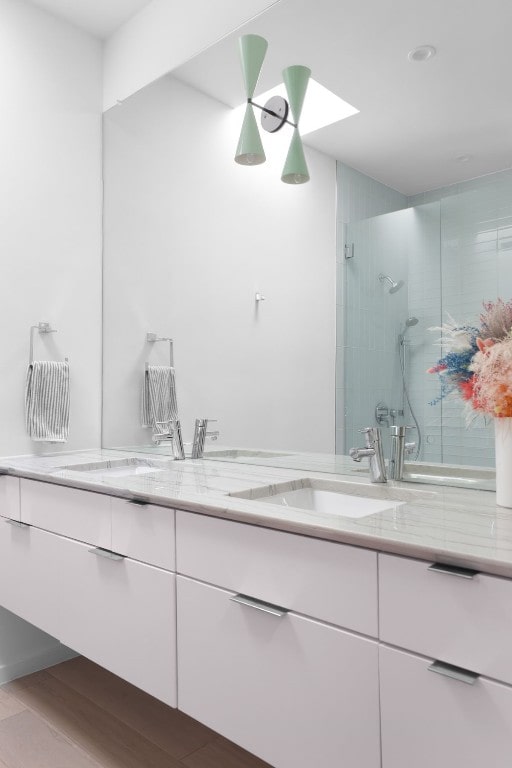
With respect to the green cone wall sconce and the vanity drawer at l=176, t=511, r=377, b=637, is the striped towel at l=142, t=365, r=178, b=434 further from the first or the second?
the vanity drawer at l=176, t=511, r=377, b=637

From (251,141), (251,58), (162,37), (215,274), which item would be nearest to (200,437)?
(215,274)

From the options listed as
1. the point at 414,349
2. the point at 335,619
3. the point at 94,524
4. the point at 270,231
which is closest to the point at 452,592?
the point at 335,619

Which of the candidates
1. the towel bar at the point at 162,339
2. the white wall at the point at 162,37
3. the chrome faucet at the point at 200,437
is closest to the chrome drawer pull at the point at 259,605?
the chrome faucet at the point at 200,437

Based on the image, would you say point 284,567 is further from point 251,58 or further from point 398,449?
point 251,58

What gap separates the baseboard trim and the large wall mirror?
2.87ft

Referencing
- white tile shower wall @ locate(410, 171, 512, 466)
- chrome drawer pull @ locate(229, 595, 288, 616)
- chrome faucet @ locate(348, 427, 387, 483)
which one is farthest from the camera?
chrome faucet @ locate(348, 427, 387, 483)

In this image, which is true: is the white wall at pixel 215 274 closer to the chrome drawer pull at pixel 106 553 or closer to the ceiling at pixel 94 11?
the ceiling at pixel 94 11

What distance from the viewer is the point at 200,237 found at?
2279mm

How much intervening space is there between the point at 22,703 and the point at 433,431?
1.75 metres

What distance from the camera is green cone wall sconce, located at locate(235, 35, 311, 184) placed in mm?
1861

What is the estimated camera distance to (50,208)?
2.43 m

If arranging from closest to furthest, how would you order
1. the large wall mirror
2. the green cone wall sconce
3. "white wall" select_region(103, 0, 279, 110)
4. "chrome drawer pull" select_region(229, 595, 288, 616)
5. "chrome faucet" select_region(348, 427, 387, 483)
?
"chrome drawer pull" select_region(229, 595, 288, 616) → the large wall mirror → "chrome faucet" select_region(348, 427, 387, 483) → the green cone wall sconce → "white wall" select_region(103, 0, 279, 110)

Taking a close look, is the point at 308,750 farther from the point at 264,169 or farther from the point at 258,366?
the point at 264,169

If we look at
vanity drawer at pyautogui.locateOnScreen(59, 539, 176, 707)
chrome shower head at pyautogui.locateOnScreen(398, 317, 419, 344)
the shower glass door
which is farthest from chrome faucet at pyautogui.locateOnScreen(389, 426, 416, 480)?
vanity drawer at pyautogui.locateOnScreen(59, 539, 176, 707)
